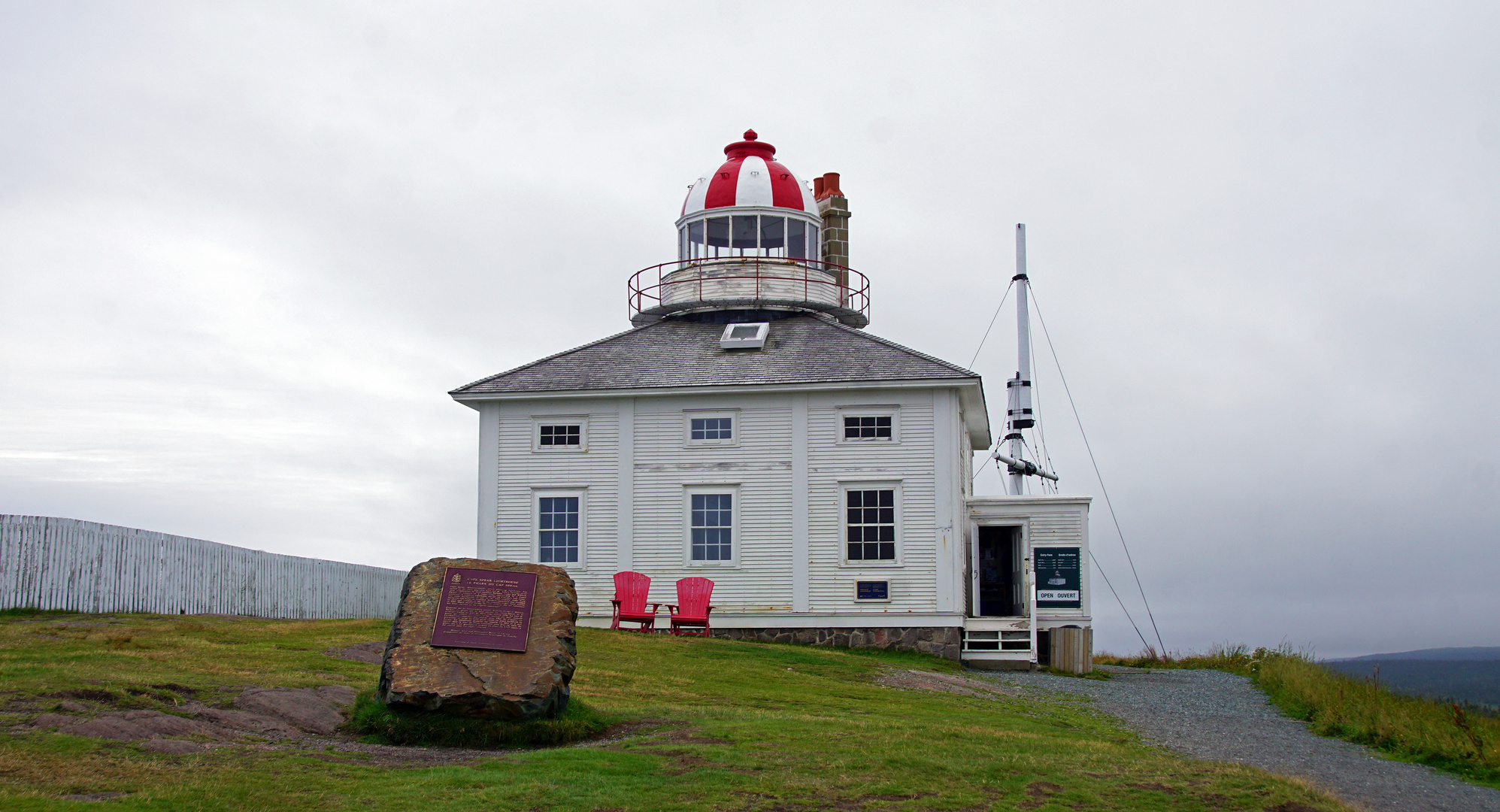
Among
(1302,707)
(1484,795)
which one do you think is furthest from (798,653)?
(1484,795)

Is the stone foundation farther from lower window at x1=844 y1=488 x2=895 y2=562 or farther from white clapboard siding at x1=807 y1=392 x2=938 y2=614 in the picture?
lower window at x1=844 y1=488 x2=895 y2=562

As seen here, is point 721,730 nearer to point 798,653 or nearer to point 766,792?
point 766,792

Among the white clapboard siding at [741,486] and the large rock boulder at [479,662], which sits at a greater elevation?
the white clapboard siding at [741,486]

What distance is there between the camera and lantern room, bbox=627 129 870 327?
28359mm

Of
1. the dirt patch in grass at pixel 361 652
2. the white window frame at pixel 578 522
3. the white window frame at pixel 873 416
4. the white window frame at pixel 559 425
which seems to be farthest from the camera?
→ the white window frame at pixel 559 425

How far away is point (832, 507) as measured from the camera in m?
24.2

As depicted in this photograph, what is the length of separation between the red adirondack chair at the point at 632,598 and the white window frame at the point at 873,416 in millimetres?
4485

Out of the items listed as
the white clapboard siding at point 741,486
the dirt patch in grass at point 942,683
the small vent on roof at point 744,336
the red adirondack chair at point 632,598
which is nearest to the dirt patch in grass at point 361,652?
the dirt patch in grass at point 942,683

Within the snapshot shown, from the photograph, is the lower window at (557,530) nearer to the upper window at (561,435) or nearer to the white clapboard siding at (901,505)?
the upper window at (561,435)

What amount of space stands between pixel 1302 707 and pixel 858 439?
9.19m

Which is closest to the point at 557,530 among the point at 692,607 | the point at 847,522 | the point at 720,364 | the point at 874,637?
the point at 692,607

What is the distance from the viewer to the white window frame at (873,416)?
24297 millimetres

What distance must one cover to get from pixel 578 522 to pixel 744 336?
16.5 ft

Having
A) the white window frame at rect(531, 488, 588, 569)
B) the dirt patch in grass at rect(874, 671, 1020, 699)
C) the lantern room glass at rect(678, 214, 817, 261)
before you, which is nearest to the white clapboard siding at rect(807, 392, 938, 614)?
the dirt patch in grass at rect(874, 671, 1020, 699)
